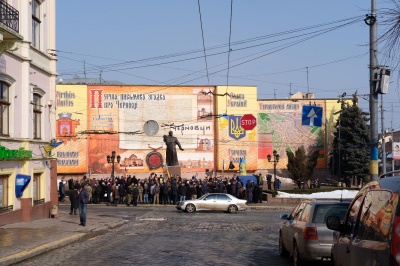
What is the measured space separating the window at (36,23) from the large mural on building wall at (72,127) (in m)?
43.6

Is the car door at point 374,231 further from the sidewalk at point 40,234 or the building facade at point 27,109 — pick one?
the building facade at point 27,109

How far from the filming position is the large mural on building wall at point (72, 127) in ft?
231

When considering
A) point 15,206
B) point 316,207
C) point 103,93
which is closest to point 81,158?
point 103,93

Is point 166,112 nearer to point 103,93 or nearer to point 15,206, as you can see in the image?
point 103,93

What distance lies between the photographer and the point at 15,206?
23.6 meters

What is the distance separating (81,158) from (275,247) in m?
55.6

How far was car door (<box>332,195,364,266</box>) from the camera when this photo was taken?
6.92m

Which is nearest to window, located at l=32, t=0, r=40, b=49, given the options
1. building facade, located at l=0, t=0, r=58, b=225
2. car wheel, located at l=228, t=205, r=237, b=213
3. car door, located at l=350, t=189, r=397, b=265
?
building facade, located at l=0, t=0, r=58, b=225

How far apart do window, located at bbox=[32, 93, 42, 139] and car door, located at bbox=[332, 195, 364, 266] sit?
20.7 metres

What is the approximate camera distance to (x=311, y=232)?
11.8m

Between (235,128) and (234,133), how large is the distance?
61cm

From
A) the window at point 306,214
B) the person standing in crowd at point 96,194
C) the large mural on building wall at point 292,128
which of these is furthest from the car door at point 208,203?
the large mural on building wall at point 292,128

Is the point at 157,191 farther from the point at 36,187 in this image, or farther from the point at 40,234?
the point at 40,234

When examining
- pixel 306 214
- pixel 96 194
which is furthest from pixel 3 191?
pixel 96 194
